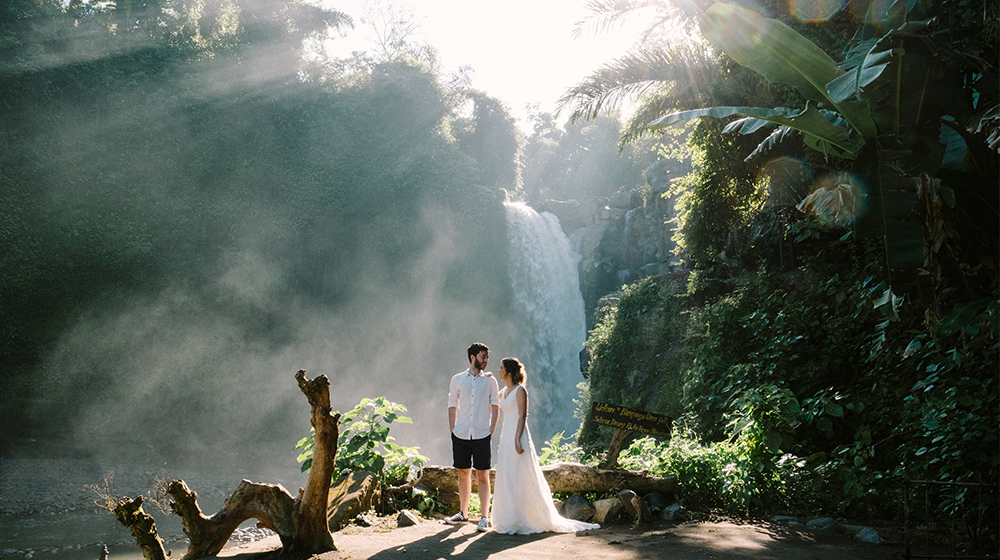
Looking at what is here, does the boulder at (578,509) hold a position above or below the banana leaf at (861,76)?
below

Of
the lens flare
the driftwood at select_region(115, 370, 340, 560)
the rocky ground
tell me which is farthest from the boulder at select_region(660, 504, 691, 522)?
the lens flare

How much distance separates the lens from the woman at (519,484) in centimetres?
522

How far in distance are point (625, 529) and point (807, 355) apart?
3.86m

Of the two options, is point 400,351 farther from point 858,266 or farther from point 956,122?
point 956,122

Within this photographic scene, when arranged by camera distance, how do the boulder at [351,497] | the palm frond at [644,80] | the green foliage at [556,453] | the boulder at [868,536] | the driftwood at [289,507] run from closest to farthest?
the driftwood at [289,507], the boulder at [868,536], the boulder at [351,497], the green foliage at [556,453], the palm frond at [644,80]

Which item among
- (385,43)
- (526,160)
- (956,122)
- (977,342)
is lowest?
(977,342)

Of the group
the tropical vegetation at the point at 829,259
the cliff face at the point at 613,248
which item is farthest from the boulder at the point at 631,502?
the cliff face at the point at 613,248

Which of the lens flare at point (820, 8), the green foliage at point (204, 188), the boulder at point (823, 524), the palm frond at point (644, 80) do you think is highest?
the green foliage at point (204, 188)

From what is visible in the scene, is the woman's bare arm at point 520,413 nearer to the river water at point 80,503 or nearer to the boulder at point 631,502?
the boulder at point 631,502

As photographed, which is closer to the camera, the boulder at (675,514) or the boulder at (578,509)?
the boulder at (675,514)

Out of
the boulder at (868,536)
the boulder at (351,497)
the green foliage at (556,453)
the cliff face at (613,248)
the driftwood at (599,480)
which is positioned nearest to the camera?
the boulder at (868,536)

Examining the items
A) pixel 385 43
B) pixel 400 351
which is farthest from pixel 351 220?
pixel 385 43

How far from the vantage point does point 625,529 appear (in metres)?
5.48

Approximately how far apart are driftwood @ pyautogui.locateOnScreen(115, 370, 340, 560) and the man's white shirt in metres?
1.52
